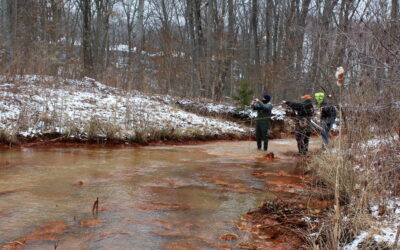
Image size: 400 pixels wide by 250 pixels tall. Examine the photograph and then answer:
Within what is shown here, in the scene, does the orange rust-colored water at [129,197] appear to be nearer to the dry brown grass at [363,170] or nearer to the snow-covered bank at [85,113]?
the dry brown grass at [363,170]

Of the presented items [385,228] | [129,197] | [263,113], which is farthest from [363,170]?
[263,113]

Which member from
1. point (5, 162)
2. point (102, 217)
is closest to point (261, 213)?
point (102, 217)

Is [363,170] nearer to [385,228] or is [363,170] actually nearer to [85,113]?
[385,228]

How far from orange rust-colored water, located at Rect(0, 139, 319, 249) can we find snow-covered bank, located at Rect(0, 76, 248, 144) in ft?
5.04

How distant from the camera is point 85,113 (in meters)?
12.6

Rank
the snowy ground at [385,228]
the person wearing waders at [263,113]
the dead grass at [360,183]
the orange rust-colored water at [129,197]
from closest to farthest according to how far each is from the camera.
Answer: the snowy ground at [385,228], the dead grass at [360,183], the orange rust-colored water at [129,197], the person wearing waders at [263,113]

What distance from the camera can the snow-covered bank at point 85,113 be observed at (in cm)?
1124

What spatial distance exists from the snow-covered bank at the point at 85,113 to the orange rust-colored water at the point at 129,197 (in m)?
1.54

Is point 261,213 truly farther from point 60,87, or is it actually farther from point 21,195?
point 60,87

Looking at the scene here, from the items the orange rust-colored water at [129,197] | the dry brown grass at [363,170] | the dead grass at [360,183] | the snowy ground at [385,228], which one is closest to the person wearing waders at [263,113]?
the orange rust-colored water at [129,197]

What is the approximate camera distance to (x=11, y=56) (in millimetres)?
15047

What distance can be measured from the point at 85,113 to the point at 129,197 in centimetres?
768

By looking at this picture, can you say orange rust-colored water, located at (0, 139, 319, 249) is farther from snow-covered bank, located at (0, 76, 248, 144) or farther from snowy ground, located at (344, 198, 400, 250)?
snow-covered bank, located at (0, 76, 248, 144)

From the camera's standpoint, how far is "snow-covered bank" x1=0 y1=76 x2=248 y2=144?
11.2 meters
